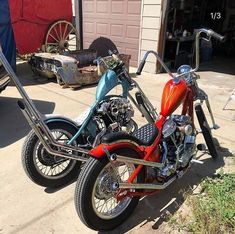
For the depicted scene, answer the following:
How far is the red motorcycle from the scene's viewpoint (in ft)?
7.00

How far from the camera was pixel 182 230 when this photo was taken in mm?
2436

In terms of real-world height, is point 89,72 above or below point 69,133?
below

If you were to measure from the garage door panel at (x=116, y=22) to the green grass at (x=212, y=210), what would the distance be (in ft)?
16.8

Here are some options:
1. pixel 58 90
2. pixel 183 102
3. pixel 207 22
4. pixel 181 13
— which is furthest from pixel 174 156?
pixel 207 22

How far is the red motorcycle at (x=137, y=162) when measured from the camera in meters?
2.13

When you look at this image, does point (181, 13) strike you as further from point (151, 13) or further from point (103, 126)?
point (103, 126)

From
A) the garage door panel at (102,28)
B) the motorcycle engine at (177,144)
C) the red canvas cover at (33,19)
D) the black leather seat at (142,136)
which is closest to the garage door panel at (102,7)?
the garage door panel at (102,28)

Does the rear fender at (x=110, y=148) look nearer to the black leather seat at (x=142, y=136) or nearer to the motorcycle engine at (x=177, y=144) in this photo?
the black leather seat at (x=142, y=136)

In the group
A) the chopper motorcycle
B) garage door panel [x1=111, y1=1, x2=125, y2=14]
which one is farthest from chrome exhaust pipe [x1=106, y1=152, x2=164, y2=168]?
garage door panel [x1=111, y1=1, x2=125, y2=14]

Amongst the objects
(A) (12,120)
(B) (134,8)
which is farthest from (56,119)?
(B) (134,8)

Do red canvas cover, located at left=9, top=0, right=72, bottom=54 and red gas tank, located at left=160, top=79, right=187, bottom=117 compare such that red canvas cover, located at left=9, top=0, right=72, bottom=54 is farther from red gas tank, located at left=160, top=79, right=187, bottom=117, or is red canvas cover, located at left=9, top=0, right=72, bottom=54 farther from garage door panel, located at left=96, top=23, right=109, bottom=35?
red gas tank, located at left=160, top=79, right=187, bottom=117

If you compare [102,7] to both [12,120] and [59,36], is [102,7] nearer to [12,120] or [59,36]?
[59,36]

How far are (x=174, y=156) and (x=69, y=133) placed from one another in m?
0.96

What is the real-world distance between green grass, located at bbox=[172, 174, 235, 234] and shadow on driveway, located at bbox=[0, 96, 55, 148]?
2.27 meters
